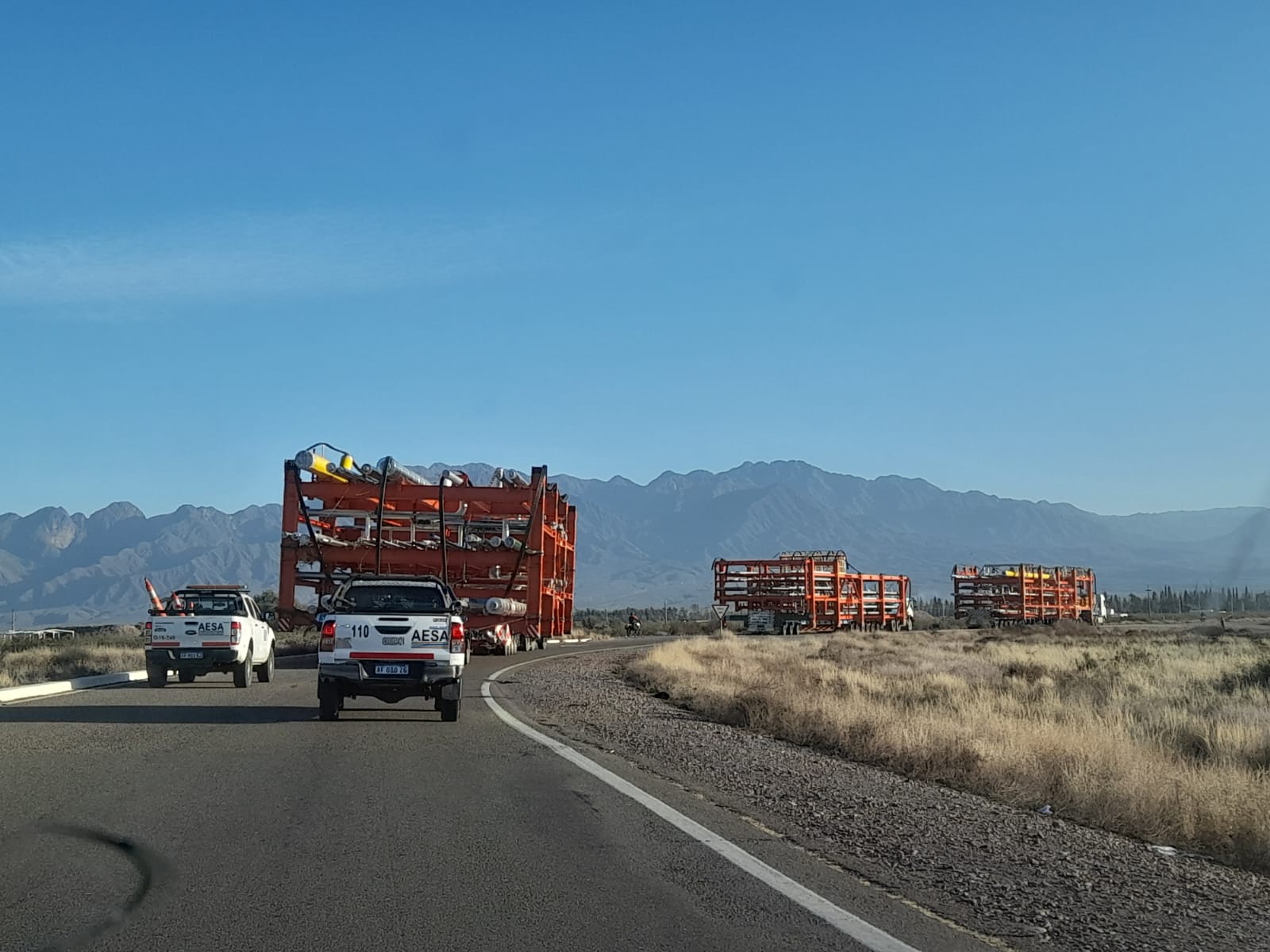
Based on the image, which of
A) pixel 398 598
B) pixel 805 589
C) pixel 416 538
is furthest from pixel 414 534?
pixel 805 589

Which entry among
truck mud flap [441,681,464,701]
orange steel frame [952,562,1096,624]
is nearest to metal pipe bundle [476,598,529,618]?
truck mud flap [441,681,464,701]

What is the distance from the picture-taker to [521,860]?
802 centimetres

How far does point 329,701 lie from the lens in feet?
55.6

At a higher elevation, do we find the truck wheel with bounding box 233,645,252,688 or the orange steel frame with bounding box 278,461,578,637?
the orange steel frame with bounding box 278,461,578,637

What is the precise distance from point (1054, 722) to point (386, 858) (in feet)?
36.1

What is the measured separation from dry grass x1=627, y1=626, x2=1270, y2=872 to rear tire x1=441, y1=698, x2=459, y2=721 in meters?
4.08

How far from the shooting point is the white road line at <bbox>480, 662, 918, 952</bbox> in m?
6.41

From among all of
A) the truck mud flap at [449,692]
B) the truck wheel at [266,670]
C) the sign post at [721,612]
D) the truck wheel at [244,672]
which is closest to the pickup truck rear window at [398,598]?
the truck mud flap at [449,692]

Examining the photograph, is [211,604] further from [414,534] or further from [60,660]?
[414,534]

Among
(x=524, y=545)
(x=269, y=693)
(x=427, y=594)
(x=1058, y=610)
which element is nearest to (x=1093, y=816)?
(x=427, y=594)

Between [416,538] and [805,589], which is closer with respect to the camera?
[416,538]

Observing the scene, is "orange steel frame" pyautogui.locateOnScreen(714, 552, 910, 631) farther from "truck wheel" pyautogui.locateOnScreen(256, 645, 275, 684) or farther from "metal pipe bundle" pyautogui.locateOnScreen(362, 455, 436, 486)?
"truck wheel" pyautogui.locateOnScreen(256, 645, 275, 684)

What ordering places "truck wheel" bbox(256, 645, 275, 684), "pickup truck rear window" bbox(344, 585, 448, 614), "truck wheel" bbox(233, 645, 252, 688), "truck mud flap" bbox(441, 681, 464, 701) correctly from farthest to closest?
1. "truck wheel" bbox(256, 645, 275, 684)
2. "truck wheel" bbox(233, 645, 252, 688)
3. "pickup truck rear window" bbox(344, 585, 448, 614)
4. "truck mud flap" bbox(441, 681, 464, 701)

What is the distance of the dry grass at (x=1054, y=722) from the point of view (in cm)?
1055
